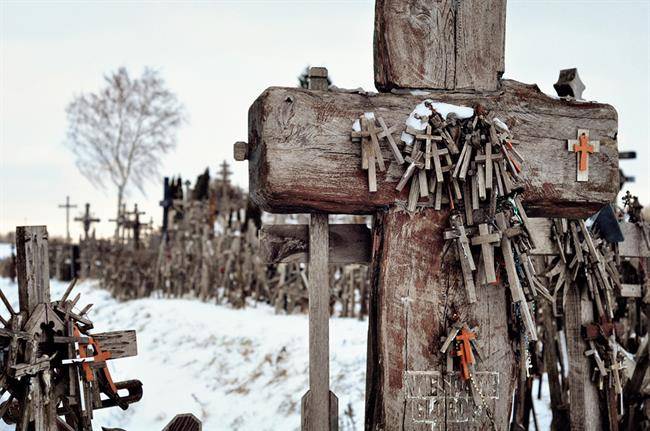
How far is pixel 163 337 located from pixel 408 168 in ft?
31.6

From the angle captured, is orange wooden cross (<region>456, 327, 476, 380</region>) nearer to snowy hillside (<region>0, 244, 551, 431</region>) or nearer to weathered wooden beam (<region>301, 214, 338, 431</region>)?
weathered wooden beam (<region>301, 214, 338, 431</region>)

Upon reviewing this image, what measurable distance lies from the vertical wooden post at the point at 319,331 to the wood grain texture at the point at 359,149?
14 cm

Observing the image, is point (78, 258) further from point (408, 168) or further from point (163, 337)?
point (408, 168)

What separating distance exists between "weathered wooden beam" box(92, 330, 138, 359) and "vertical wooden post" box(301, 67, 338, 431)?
107 cm

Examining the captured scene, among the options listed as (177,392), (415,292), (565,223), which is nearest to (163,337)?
(177,392)

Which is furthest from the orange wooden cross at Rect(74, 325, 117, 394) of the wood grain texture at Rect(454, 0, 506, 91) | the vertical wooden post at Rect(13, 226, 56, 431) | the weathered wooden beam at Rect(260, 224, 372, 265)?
the wood grain texture at Rect(454, 0, 506, 91)

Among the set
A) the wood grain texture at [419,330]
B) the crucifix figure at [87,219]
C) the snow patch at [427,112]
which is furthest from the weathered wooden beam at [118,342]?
the crucifix figure at [87,219]

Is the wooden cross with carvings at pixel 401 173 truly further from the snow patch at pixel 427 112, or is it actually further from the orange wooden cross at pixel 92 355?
the orange wooden cross at pixel 92 355

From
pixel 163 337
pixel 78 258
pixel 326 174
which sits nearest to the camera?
pixel 326 174

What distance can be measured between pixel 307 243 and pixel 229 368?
22.7ft

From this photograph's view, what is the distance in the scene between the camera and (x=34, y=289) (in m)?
3.65

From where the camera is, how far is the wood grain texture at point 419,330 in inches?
133

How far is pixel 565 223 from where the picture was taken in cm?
509

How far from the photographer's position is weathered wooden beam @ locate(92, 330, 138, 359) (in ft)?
12.4
